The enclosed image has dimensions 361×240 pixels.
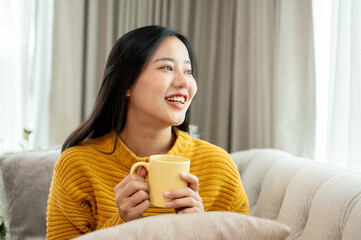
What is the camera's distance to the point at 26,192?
65.9 inches

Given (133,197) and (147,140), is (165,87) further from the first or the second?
(133,197)

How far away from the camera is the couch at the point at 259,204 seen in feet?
2.18

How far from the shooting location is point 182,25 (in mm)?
2928

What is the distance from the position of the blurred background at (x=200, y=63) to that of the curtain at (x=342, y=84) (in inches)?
7.0

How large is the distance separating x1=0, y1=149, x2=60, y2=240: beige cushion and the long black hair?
0.39 m

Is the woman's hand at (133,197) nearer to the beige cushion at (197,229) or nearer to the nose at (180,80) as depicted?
the beige cushion at (197,229)

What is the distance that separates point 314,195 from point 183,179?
0.56 meters

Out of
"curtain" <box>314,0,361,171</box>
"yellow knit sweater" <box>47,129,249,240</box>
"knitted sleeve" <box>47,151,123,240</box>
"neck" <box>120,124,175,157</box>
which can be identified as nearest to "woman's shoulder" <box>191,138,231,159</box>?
"yellow knit sweater" <box>47,129,249,240</box>

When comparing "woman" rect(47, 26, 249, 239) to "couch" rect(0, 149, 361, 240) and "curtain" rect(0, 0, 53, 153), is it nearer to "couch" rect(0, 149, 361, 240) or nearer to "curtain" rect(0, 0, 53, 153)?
"couch" rect(0, 149, 361, 240)

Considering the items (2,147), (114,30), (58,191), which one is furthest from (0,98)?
(58,191)

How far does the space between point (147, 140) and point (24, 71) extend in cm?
188

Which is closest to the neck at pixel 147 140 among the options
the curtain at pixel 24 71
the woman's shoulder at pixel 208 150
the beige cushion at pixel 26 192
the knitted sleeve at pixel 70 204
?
the woman's shoulder at pixel 208 150

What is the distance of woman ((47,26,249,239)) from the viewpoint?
4.01 feet

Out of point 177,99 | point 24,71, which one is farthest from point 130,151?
point 24,71
